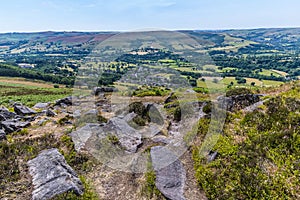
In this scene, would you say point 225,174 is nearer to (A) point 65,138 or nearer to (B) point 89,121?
(A) point 65,138

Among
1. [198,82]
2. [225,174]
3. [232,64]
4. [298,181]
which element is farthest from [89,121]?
[232,64]

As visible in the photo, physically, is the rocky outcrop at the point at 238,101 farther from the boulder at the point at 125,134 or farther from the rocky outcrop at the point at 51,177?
the rocky outcrop at the point at 51,177

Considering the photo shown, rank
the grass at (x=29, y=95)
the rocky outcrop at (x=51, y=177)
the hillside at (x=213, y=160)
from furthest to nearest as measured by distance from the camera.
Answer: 1. the grass at (x=29, y=95)
2. the hillside at (x=213, y=160)
3. the rocky outcrop at (x=51, y=177)

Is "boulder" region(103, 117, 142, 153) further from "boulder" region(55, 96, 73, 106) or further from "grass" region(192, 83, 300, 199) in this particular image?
"boulder" region(55, 96, 73, 106)

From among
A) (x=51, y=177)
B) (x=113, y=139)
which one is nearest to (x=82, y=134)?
(x=113, y=139)

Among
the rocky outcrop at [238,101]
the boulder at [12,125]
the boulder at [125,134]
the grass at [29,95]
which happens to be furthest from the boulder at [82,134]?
the grass at [29,95]

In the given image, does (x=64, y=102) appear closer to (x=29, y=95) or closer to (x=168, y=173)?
(x=168, y=173)

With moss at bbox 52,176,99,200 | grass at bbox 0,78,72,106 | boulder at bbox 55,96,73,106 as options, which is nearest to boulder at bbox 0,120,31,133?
moss at bbox 52,176,99,200
